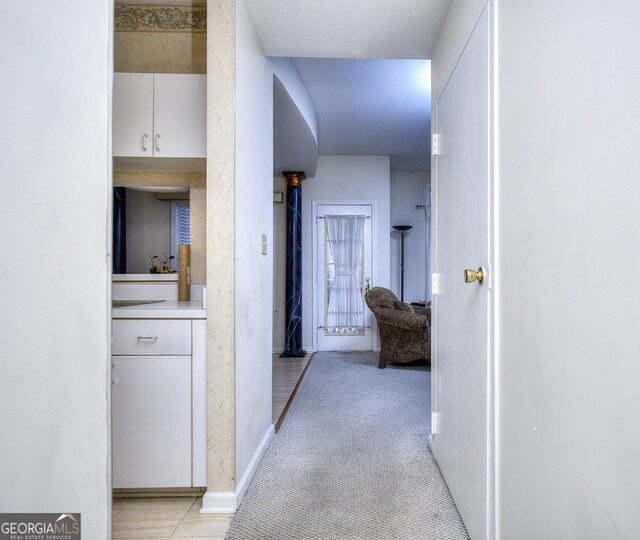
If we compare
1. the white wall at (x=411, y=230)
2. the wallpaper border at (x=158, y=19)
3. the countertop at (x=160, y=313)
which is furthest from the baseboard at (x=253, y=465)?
the white wall at (x=411, y=230)

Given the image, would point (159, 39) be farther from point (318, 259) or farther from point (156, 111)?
point (318, 259)

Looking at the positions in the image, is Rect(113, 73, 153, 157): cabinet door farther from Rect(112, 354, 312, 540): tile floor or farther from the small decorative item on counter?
Rect(112, 354, 312, 540): tile floor

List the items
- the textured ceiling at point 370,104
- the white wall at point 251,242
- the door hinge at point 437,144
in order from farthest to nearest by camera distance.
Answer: the textured ceiling at point 370,104 < the door hinge at point 437,144 < the white wall at point 251,242

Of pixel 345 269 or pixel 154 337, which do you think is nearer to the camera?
pixel 154 337

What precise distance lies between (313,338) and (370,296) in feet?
4.52

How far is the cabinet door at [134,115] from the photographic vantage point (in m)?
2.05

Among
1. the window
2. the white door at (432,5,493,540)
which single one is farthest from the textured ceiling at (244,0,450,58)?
the window

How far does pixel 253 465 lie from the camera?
6.49 feet

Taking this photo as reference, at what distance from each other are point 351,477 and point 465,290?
1182 millimetres

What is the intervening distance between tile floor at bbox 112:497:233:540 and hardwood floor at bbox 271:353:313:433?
0.93 m

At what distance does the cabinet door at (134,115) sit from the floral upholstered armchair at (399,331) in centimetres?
294

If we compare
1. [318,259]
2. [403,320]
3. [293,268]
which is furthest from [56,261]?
[318,259]

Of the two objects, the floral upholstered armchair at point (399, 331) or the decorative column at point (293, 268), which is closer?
the floral upholstered armchair at point (399, 331)

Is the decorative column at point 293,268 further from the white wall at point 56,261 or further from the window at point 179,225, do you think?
the white wall at point 56,261
